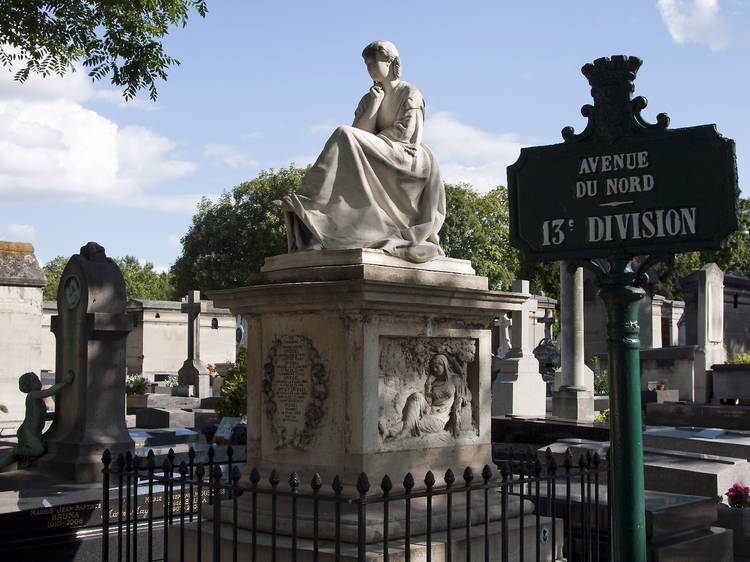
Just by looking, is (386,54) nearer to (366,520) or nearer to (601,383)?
(366,520)

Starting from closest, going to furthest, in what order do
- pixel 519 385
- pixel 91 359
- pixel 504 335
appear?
pixel 91 359 → pixel 519 385 → pixel 504 335

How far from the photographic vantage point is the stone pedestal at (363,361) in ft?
18.7

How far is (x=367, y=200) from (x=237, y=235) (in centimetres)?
3881

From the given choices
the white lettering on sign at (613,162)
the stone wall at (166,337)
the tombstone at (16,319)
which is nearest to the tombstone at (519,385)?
the tombstone at (16,319)

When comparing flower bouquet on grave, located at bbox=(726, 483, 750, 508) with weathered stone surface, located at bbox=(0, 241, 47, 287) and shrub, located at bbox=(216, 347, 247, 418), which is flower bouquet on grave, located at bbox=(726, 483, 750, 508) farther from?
weathered stone surface, located at bbox=(0, 241, 47, 287)

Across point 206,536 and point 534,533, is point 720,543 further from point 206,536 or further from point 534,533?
point 206,536

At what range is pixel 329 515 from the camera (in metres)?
5.64

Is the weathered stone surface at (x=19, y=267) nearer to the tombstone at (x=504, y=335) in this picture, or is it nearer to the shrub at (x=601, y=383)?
the shrub at (x=601, y=383)

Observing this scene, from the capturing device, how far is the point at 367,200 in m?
6.31

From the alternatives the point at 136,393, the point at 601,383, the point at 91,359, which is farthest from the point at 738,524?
the point at 136,393

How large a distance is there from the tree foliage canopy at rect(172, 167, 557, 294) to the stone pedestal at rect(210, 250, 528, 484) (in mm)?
35446

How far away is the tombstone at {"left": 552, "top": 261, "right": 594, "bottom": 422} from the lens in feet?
56.0

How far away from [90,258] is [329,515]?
6.50 metres

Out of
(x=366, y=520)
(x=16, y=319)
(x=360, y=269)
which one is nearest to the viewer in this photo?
(x=366, y=520)
